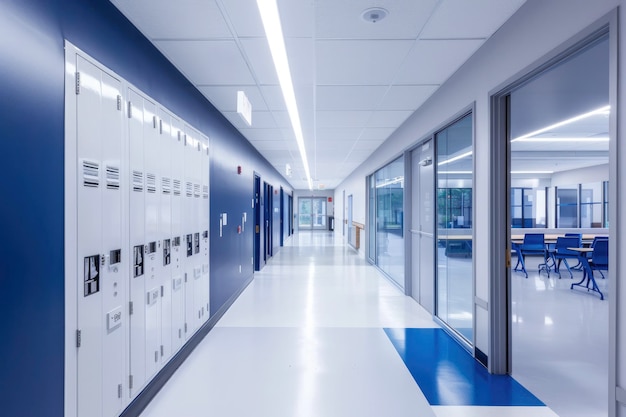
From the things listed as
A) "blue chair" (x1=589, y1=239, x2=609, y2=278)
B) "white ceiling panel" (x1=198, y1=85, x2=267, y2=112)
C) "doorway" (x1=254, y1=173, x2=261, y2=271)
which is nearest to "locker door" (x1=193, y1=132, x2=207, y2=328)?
"white ceiling panel" (x1=198, y1=85, x2=267, y2=112)

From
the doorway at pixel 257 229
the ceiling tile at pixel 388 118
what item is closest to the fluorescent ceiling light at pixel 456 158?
the ceiling tile at pixel 388 118

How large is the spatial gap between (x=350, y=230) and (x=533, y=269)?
665 cm

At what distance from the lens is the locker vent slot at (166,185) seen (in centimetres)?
276

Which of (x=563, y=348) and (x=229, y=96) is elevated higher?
(x=229, y=96)

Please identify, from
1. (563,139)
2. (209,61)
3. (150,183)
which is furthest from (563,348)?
(563,139)

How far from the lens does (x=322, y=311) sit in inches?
185

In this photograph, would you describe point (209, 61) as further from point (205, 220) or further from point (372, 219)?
point (372, 219)

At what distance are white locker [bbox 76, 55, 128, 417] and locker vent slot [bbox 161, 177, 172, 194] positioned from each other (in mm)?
613

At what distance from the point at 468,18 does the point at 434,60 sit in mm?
654

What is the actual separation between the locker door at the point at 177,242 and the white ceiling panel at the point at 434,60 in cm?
237

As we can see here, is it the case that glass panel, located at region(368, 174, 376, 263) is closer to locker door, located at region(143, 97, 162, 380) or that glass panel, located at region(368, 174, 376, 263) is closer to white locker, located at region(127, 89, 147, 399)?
locker door, located at region(143, 97, 162, 380)

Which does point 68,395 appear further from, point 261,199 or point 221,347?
point 261,199

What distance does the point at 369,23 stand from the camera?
2424 millimetres

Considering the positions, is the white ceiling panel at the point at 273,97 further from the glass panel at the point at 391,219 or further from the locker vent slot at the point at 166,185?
the glass panel at the point at 391,219
